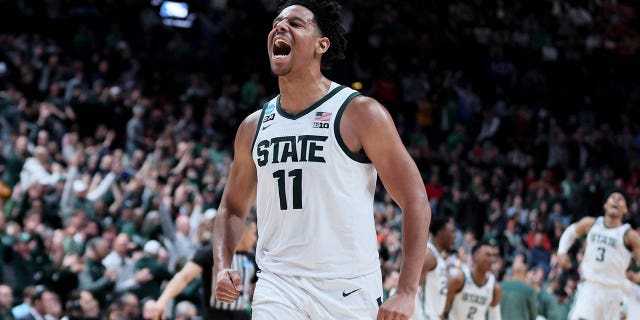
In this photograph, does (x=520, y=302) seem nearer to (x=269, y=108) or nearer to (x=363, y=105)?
(x=269, y=108)

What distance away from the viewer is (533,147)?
818 inches

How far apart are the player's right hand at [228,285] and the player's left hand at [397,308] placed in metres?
0.64

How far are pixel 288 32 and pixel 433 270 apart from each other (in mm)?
4726

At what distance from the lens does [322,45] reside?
4.58 metres

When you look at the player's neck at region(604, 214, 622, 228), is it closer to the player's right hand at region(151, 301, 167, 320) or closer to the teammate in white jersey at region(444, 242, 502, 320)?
the teammate in white jersey at region(444, 242, 502, 320)

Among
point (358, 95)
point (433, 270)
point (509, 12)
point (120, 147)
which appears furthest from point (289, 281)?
point (509, 12)

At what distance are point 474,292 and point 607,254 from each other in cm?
172

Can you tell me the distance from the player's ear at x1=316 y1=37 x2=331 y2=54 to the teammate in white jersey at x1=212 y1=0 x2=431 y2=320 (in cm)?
4

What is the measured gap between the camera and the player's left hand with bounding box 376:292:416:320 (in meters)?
4.02

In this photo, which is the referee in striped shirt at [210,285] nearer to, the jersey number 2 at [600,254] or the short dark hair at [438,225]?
the short dark hair at [438,225]

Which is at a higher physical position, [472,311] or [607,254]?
[607,254]

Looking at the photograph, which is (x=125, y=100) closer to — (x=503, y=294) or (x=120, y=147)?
(x=120, y=147)

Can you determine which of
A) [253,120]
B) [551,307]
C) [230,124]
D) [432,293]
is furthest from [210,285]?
[230,124]

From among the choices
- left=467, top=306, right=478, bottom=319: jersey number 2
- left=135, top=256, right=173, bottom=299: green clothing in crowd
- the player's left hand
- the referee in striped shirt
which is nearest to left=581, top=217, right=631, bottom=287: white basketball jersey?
left=467, top=306, right=478, bottom=319: jersey number 2
